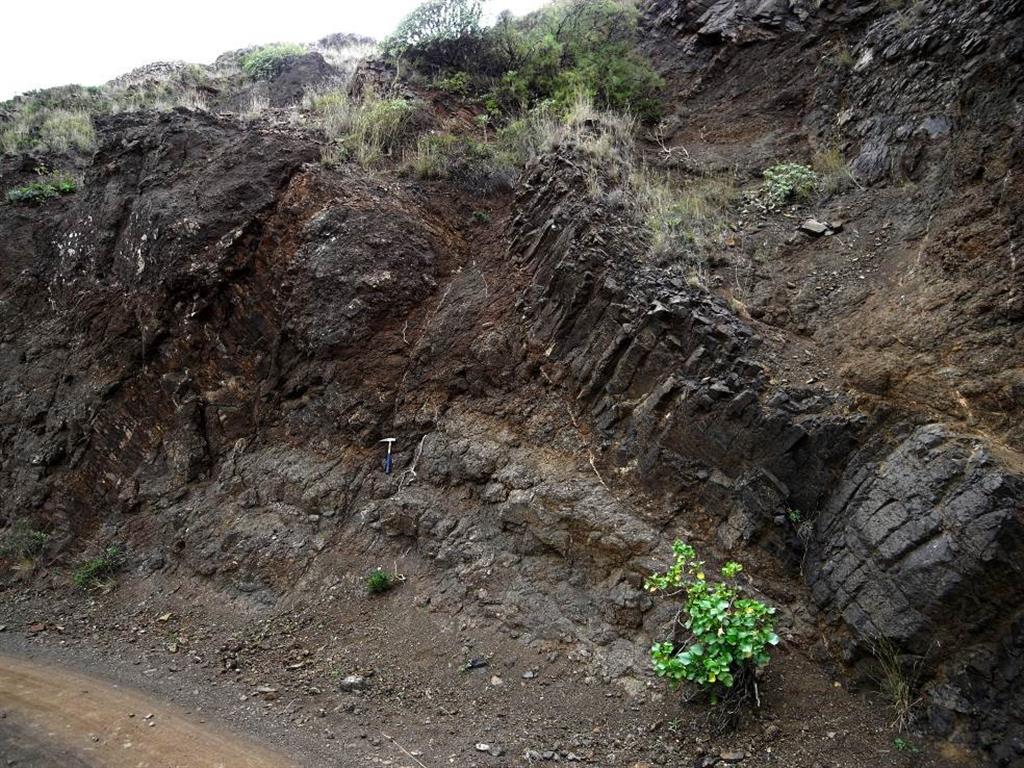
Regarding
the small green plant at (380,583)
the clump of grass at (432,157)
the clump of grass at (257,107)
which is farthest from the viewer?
the clump of grass at (257,107)

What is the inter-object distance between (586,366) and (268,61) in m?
14.3

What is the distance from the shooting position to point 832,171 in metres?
7.97

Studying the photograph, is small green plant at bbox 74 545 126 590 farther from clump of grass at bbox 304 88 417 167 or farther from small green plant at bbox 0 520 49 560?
clump of grass at bbox 304 88 417 167

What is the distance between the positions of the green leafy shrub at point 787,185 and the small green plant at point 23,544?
10.5 meters

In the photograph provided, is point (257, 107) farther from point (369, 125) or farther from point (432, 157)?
point (432, 157)

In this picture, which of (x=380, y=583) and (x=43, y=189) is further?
(x=43, y=189)

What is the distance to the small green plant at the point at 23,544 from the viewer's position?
8.68 m

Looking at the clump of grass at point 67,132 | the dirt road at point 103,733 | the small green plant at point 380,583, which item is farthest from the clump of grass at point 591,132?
the clump of grass at point 67,132

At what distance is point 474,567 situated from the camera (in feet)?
21.1

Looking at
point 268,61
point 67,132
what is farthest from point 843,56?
point 67,132

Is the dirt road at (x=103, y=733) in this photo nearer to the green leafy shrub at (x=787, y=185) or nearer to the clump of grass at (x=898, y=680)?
the clump of grass at (x=898, y=680)

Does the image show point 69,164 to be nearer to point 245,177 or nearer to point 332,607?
point 245,177

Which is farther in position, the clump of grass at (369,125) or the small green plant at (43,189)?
the small green plant at (43,189)

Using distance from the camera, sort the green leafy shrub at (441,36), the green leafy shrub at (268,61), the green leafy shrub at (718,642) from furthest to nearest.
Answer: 1. the green leafy shrub at (268,61)
2. the green leafy shrub at (441,36)
3. the green leafy shrub at (718,642)
